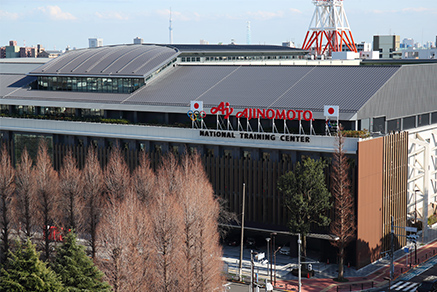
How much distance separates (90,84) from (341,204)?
53489 millimetres

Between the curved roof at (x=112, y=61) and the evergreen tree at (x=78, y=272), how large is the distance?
169 feet

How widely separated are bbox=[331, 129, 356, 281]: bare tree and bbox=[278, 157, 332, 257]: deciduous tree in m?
1.29

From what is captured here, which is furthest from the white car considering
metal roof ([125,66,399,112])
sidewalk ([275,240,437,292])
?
metal roof ([125,66,399,112])

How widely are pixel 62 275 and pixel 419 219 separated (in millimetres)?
56938

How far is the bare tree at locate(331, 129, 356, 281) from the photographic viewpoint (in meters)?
79.1

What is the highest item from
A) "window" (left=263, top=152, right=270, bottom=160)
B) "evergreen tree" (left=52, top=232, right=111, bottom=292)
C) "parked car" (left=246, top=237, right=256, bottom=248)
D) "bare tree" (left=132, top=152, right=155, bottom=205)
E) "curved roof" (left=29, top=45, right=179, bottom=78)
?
"curved roof" (left=29, top=45, right=179, bottom=78)

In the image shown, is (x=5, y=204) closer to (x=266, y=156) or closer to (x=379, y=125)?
(x=266, y=156)

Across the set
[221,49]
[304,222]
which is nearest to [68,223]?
[304,222]

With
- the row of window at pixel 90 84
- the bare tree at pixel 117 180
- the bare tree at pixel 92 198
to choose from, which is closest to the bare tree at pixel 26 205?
the bare tree at pixel 92 198

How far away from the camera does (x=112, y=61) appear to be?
116m

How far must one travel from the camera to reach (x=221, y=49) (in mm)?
132625

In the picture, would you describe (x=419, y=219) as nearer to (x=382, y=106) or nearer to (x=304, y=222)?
(x=382, y=106)

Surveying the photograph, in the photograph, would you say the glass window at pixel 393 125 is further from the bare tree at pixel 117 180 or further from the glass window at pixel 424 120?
the bare tree at pixel 117 180

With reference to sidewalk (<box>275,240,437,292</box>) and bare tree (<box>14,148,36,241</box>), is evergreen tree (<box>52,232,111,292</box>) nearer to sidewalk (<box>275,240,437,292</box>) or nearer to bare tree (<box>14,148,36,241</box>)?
bare tree (<box>14,148,36,241</box>)
